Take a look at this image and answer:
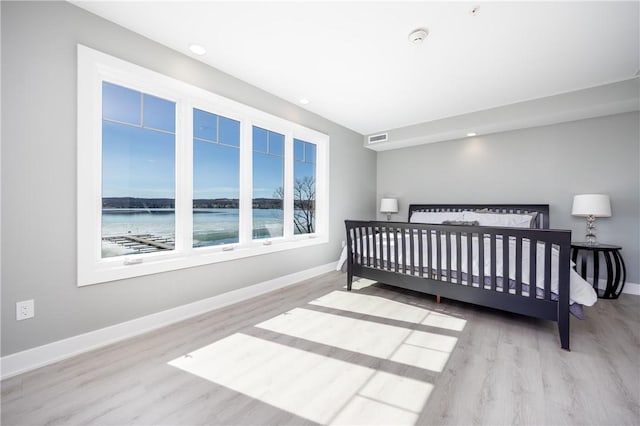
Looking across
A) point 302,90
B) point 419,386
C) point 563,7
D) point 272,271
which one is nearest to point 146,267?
point 272,271

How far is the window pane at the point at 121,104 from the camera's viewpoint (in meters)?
2.18

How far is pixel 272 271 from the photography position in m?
3.46

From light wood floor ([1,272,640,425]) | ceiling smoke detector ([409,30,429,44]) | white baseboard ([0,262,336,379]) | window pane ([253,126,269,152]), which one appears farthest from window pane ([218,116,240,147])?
ceiling smoke detector ([409,30,429,44])

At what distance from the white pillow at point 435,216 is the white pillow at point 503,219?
184mm

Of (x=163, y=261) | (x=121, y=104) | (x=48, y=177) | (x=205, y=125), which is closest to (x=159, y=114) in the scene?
(x=121, y=104)

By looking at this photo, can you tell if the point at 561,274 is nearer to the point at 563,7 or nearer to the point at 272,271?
the point at 563,7

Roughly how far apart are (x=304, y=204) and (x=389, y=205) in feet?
6.16

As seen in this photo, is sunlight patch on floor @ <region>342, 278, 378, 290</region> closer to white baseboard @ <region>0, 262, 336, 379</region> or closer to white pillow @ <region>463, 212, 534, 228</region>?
white baseboard @ <region>0, 262, 336, 379</region>

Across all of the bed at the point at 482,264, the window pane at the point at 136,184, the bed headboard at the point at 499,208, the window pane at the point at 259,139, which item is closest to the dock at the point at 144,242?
the window pane at the point at 136,184

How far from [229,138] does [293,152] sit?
1108mm

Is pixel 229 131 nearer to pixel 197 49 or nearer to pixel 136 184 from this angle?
pixel 197 49

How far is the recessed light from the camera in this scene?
2.45 m

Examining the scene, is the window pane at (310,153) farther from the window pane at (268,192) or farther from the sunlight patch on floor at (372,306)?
the sunlight patch on floor at (372,306)

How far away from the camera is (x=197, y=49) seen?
8.16ft
